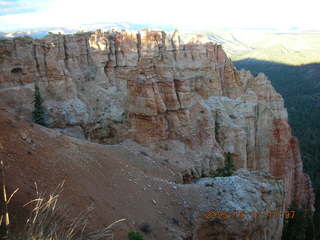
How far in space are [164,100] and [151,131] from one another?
2.54m

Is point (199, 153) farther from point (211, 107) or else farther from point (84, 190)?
point (84, 190)

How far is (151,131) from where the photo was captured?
2050 centimetres

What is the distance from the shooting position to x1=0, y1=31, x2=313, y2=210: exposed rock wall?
20891mm

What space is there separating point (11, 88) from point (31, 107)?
2.72 m

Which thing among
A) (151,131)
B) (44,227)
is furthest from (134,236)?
(151,131)

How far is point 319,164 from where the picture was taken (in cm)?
4603

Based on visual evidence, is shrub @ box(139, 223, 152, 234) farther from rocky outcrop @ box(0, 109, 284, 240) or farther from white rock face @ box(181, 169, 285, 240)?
white rock face @ box(181, 169, 285, 240)

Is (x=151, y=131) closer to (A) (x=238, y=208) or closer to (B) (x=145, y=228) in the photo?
(A) (x=238, y=208)

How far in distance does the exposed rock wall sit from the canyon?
0.31ft

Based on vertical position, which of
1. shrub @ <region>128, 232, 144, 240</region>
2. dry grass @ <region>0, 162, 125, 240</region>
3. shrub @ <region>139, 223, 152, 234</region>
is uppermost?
dry grass @ <region>0, 162, 125, 240</region>

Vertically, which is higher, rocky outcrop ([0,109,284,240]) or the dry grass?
the dry grass

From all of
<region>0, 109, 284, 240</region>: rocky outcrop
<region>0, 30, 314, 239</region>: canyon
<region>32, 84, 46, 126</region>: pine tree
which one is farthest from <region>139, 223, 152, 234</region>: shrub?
<region>32, 84, 46, 126</region>: pine tree

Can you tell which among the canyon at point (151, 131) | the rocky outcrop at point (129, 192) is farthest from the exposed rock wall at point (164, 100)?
the rocky outcrop at point (129, 192)

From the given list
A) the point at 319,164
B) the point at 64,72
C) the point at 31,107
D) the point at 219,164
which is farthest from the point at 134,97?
the point at 319,164
